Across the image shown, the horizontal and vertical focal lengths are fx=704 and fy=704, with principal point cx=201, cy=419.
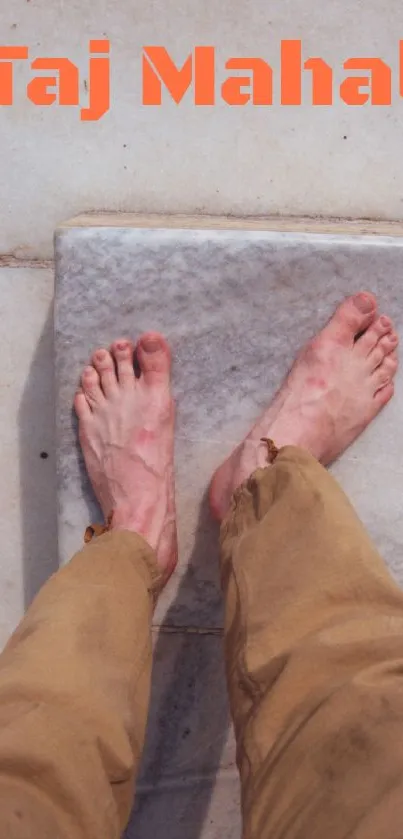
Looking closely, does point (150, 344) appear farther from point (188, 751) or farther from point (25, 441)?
point (188, 751)

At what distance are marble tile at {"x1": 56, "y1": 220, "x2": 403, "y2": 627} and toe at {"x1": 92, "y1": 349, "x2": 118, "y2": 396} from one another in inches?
0.6

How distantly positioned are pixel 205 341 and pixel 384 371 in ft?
0.79

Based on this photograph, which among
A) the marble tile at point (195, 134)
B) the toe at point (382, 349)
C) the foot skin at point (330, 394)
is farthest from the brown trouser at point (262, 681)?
the marble tile at point (195, 134)

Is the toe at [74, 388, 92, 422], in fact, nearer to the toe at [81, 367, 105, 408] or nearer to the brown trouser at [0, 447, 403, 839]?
the toe at [81, 367, 105, 408]

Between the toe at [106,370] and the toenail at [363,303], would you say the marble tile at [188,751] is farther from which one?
the toenail at [363,303]

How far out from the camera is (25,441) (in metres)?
1.01

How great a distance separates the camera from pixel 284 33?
949 mm

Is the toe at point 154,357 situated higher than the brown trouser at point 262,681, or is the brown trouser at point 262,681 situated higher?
the toe at point 154,357

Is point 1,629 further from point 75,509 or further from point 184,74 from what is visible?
point 184,74

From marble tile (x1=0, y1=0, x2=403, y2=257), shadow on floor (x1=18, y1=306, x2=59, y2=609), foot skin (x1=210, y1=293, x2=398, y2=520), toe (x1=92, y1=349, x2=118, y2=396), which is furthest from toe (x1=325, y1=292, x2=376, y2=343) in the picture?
shadow on floor (x1=18, y1=306, x2=59, y2=609)

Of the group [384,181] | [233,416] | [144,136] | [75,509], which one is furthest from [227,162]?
[75,509]

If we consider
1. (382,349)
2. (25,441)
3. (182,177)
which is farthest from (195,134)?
(25,441)

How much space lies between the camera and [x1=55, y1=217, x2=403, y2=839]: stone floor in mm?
857

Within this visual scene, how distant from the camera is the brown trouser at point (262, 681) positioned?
0.50 m
